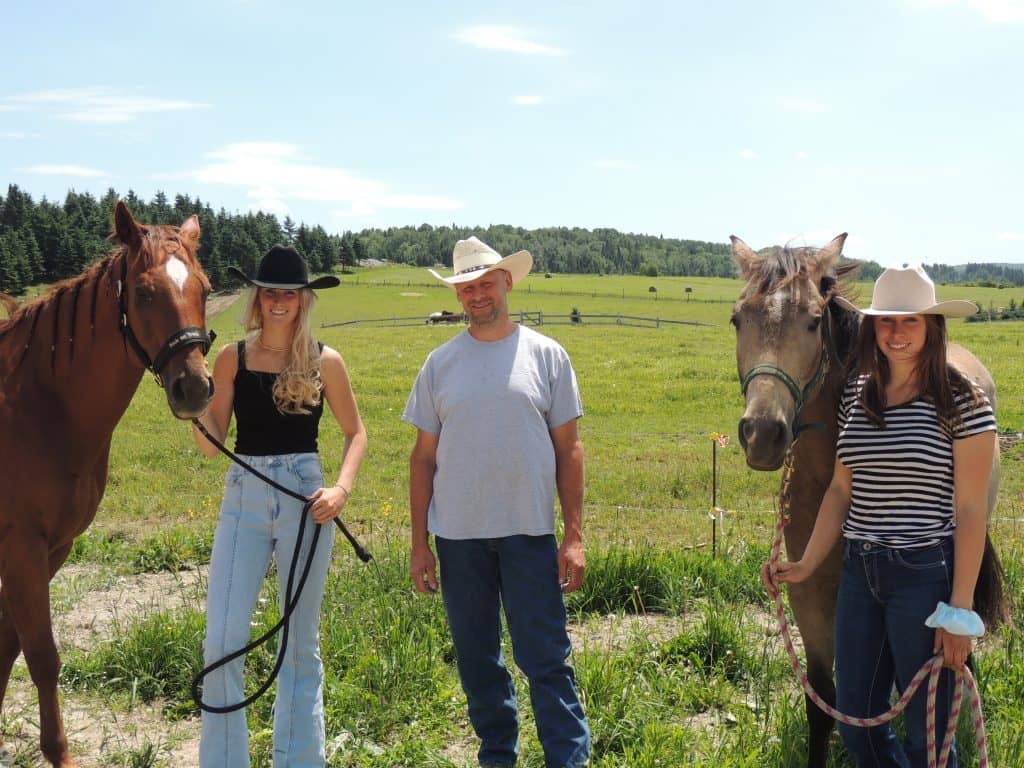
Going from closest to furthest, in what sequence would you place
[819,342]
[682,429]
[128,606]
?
[819,342]
[128,606]
[682,429]

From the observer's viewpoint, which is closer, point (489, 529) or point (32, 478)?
point (489, 529)

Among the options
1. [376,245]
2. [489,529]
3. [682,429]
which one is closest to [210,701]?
[489,529]

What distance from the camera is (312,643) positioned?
137 inches

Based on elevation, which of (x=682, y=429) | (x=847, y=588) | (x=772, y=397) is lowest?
(x=682, y=429)

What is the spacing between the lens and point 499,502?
3416 millimetres

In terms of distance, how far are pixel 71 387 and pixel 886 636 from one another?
3.88 m

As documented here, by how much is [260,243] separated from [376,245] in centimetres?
9302

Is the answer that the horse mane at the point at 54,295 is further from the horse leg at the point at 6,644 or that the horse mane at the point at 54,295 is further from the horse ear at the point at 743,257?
the horse ear at the point at 743,257

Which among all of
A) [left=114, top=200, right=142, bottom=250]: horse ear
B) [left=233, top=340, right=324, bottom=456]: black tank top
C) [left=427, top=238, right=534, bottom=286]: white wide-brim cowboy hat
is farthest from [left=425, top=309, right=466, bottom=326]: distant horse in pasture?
[left=233, top=340, right=324, bottom=456]: black tank top

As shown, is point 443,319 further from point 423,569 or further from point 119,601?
point 423,569

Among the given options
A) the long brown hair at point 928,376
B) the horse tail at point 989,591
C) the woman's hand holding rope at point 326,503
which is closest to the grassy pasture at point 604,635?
the long brown hair at point 928,376

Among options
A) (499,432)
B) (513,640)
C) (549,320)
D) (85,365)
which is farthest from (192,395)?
(549,320)

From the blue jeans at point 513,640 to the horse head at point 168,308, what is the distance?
Answer: 1307mm

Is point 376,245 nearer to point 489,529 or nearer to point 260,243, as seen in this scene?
point 260,243
